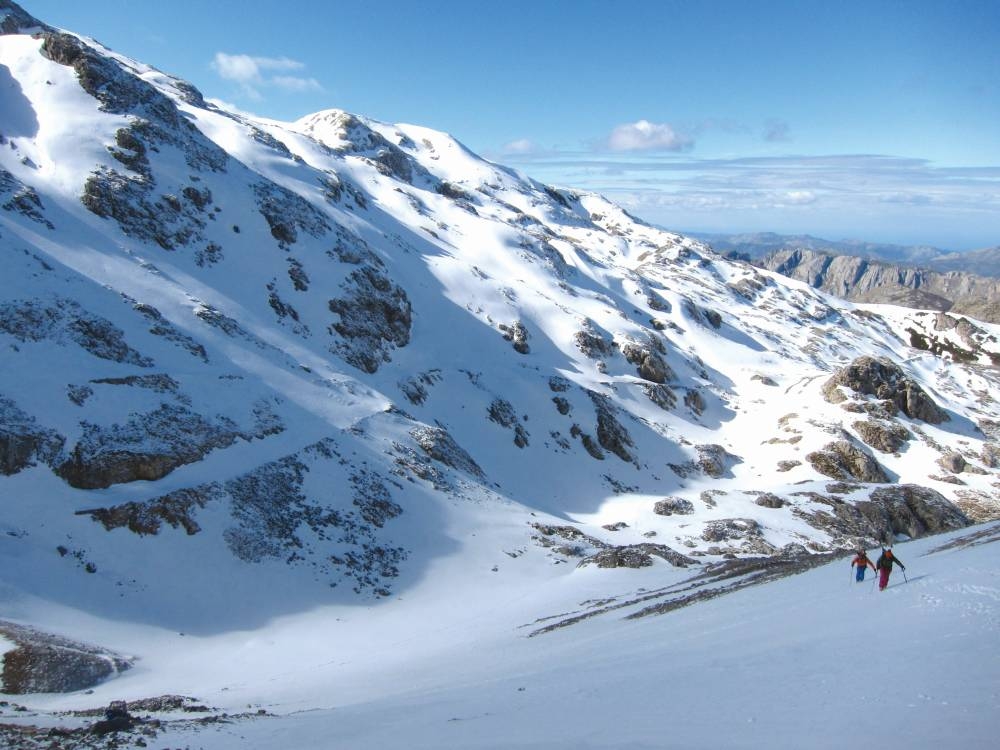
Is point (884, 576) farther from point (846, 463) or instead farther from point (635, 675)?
point (846, 463)

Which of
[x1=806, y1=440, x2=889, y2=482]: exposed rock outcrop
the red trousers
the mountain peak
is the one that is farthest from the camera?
the mountain peak

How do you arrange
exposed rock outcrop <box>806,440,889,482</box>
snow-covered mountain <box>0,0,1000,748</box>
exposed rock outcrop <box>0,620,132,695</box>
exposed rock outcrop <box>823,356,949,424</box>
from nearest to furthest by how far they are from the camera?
exposed rock outcrop <box>0,620,132,695</box>
snow-covered mountain <box>0,0,1000,748</box>
exposed rock outcrop <box>806,440,889,482</box>
exposed rock outcrop <box>823,356,949,424</box>

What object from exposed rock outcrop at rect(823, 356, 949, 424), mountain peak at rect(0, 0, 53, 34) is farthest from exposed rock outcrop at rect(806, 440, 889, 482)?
mountain peak at rect(0, 0, 53, 34)

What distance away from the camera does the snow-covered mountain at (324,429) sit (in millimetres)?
24156

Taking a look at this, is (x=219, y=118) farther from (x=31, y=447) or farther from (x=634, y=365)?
(x=31, y=447)

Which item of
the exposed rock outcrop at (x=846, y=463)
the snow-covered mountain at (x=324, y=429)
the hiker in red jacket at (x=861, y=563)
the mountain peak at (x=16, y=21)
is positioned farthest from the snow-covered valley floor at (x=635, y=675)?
the mountain peak at (x=16, y=21)

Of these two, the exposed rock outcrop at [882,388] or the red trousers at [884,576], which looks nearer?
the red trousers at [884,576]

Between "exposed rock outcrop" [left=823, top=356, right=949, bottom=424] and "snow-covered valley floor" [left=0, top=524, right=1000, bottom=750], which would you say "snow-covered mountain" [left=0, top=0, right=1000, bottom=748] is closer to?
"exposed rock outcrop" [left=823, top=356, right=949, bottom=424]

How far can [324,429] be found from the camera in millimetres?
35781

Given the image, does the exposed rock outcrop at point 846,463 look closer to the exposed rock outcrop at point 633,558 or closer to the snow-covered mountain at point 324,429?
the snow-covered mountain at point 324,429

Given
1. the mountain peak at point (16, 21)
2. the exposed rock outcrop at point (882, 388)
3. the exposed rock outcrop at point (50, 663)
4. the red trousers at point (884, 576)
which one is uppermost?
the mountain peak at point (16, 21)

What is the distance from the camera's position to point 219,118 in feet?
260

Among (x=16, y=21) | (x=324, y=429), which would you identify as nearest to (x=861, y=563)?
(x=324, y=429)

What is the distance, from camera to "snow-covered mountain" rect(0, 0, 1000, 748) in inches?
951
